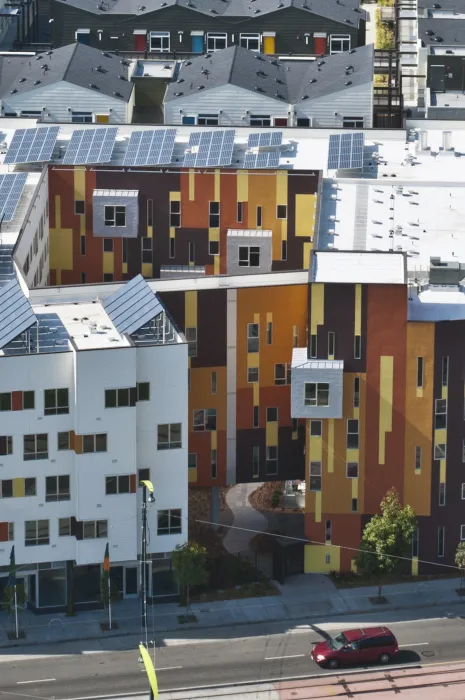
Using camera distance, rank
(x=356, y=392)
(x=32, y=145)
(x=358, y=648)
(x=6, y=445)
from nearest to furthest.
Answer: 1. (x=358, y=648)
2. (x=6, y=445)
3. (x=356, y=392)
4. (x=32, y=145)

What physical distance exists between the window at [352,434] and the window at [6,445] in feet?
76.0

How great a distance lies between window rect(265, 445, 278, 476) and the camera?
140 meters

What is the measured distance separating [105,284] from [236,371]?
35.7ft

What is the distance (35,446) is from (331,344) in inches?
828

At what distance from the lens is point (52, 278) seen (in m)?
161

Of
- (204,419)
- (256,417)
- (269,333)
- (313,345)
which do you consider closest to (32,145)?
(269,333)

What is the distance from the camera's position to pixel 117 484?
128 m

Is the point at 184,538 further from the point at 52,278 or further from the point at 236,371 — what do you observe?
the point at 52,278

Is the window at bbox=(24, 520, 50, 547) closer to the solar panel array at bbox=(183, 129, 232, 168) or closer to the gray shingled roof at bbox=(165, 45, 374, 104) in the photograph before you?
the solar panel array at bbox=(183, 129, 232, 168)

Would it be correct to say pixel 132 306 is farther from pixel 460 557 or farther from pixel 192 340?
pixel 460 557

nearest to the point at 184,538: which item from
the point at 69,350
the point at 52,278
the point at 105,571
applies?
the point at 105,571

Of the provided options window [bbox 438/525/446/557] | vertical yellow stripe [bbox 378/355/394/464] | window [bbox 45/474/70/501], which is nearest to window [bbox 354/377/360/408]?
vertical yellow stripe [bbox 378/355/394/464]

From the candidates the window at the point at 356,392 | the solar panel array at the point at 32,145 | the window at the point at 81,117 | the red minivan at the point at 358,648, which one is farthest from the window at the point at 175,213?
the red minivan at the point at 358,648

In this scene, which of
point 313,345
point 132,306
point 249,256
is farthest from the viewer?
point 249,256
